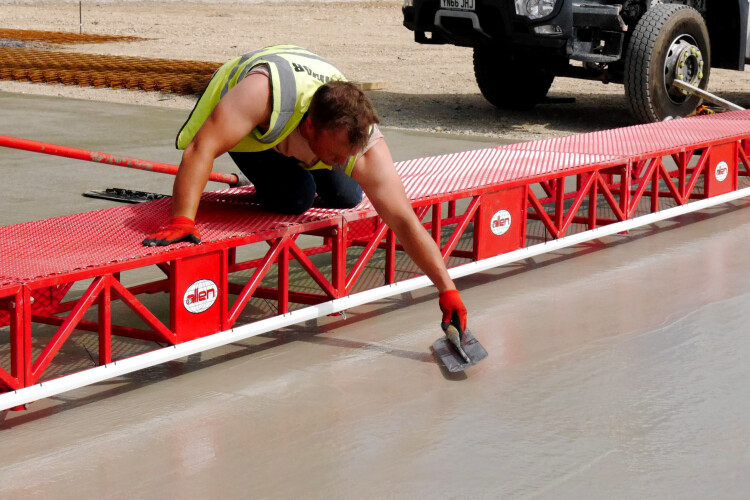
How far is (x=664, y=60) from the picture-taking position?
10.6m

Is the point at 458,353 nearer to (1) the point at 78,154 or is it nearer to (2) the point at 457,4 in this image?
(1) the point at 78,154

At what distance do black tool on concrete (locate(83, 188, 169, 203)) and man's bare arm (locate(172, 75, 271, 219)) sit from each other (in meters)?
3.41

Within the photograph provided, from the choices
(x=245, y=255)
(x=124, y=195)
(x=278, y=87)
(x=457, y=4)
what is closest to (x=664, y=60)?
(x=457, y=4)

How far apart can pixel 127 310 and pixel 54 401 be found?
129 centimetres

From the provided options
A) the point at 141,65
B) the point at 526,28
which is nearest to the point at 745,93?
the point at 526,28

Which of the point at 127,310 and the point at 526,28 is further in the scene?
the point at 526,28

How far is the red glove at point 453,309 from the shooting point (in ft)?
15.4

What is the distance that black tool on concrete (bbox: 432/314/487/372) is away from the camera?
15.3 feet

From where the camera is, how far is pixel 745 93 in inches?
585

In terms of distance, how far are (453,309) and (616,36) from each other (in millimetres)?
6692

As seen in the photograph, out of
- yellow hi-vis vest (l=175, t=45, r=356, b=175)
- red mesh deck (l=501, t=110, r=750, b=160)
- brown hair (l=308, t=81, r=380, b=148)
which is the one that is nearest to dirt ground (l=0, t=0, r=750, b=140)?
red mesh deck (l=501, t=110, r=750, b=160)

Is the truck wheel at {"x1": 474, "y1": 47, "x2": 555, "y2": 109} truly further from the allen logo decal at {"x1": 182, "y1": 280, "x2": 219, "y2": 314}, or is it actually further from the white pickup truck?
the allen logo decal at {"x1": 182, "y1": 280, "x2": 219, "y2": 314}

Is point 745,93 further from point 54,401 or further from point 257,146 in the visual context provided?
point 54,401

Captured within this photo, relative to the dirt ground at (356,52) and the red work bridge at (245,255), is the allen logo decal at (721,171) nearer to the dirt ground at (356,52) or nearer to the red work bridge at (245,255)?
the red work bridge at (245,255)
